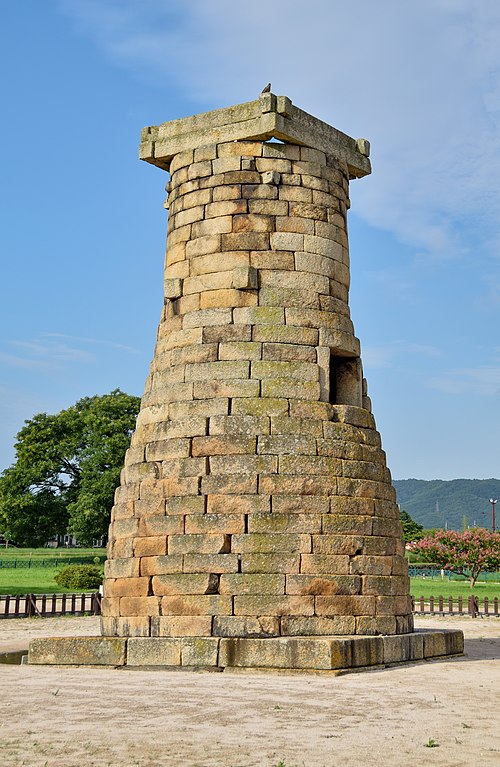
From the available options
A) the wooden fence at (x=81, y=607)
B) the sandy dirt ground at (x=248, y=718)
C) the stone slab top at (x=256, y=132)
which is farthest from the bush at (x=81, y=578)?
the sandy dirt ground at (x=248, y=718)

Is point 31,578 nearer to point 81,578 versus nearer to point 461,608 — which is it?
point 81,578

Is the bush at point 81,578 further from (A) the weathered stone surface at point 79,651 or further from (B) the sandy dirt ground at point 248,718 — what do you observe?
(B) the sandy dirt ground at point 248,718

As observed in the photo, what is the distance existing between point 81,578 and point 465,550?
1740 cm

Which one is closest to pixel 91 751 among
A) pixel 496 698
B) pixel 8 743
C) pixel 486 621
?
pixel 8 743

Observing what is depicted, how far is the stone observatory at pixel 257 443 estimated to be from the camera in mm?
12305

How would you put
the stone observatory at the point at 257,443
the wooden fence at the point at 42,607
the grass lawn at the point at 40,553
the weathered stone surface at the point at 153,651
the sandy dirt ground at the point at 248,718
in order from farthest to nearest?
the grass lawn at the point at 40,553 < the wooden fence at the point at 42,607 < the stone observatory at the point at 257,443 < the weathered stone surface at the point at 153,651 < the sandy dirt ground at the point at 248,718

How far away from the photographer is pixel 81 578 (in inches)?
1334

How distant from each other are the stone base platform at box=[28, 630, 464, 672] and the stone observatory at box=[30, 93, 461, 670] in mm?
27

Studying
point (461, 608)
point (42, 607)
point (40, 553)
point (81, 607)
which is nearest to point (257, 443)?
point (42, 607)

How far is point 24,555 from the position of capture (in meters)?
58.0

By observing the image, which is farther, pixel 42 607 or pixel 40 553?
pixel 40 553

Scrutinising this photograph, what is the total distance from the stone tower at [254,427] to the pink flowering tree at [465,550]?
1076 inches

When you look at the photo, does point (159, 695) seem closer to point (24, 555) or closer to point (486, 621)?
point (486, 621)

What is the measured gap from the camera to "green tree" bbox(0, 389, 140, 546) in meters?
41.6
